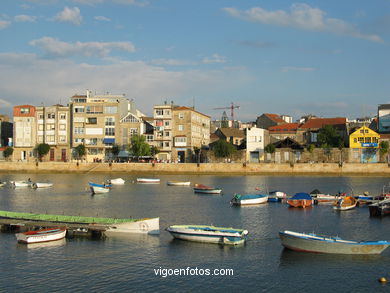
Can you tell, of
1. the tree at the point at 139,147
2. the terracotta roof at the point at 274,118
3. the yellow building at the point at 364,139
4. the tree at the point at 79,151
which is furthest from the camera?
the terracotta roof at the point at 274,118

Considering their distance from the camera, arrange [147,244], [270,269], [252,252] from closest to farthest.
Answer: [270,269], [252,252], [147,244]

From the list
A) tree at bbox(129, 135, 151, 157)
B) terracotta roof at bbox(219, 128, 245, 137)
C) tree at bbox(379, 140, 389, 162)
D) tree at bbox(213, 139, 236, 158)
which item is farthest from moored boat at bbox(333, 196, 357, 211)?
terracotta roof at bbox(219, 128, 245, 137)

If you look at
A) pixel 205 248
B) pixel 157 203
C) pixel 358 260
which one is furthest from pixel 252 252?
pixel 157 203

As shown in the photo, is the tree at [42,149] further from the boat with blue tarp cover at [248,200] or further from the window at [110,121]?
the boat with blue tarp cover at [248,200]

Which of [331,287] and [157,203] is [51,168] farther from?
[331,287]

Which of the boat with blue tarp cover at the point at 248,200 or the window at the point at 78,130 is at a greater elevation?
the window at the point at 78,130

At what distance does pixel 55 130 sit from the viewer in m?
127

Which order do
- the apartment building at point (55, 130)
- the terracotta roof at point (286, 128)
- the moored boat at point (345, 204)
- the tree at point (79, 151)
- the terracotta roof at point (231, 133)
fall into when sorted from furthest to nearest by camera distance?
1. the terracotta roof at point (231, 133)
2. the terracotta roof at point (286, 128)
3. the apartment building at point (55, 130)
4. the tree at point (79, 151)
5. the moored boat at point (345, 204)

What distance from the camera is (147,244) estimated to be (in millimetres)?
34312

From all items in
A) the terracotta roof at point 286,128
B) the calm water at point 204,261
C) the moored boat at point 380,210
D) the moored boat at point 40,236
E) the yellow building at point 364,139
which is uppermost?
the terracotta roof at point 286,128

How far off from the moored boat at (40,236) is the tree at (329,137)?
96213mm

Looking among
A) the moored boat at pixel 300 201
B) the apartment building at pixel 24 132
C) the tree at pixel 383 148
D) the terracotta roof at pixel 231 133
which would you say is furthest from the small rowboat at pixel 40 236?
the terracotta roof at pixel 231 133

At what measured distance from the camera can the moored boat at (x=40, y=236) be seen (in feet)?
114

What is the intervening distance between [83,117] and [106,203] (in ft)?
231
